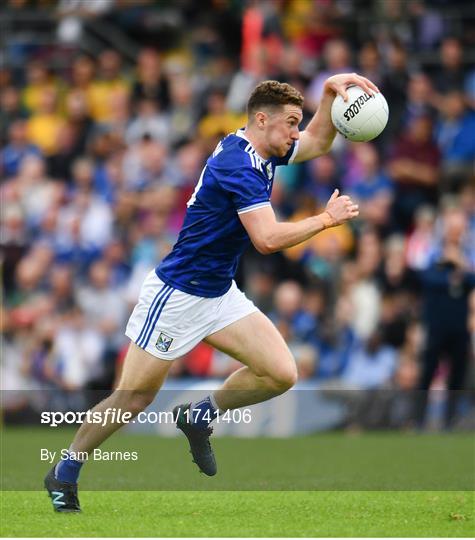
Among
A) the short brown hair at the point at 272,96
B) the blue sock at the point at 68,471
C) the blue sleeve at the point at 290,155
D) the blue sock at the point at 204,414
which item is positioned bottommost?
the blue sock at the point at 68,471

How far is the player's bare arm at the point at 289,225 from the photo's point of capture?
8055mm

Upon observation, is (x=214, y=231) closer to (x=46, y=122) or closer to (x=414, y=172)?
(x=414, y=172)

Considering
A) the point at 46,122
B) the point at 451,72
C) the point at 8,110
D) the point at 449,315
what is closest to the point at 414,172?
the point at 451,72

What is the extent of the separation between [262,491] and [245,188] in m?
2.34

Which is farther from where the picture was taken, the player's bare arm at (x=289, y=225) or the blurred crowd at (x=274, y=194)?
the blurred crowd at (x=274, y=194)

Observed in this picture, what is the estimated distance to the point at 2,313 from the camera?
16.9m

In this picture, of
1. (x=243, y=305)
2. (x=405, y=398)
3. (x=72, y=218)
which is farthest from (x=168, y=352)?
(x=72, y=218)

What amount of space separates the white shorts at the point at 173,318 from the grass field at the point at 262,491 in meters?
0.99

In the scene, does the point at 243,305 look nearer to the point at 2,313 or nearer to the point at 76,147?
the point at 2,313

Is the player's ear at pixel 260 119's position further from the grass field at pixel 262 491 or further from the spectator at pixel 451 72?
the spectator at pixel 451 72

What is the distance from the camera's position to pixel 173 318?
Answer: 8.48 meters

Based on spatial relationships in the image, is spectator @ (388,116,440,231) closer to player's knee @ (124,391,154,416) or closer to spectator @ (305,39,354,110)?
spectator @ (305,39,354,110)

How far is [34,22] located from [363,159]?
7013mm

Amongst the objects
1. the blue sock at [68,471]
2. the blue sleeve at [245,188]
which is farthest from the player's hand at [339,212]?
the blue sock at [68,471]
